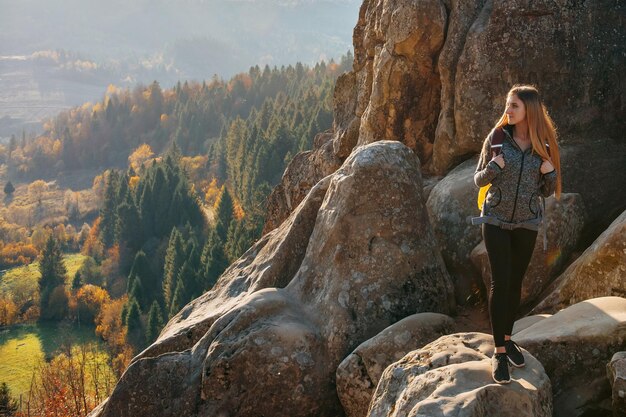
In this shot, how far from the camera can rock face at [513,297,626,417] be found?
398 inches

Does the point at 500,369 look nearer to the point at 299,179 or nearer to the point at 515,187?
the point at 515,187

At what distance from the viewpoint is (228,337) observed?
1473 centimetres

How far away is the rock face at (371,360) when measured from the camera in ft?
42.2

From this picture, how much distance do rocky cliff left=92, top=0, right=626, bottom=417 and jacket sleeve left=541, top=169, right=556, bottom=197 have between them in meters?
2.45

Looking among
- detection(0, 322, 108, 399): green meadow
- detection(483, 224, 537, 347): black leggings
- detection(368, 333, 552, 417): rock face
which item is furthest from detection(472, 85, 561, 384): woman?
detection(0, 322, 108, 399): green meadow

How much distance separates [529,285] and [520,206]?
235 inches

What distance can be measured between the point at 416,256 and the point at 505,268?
6.05m

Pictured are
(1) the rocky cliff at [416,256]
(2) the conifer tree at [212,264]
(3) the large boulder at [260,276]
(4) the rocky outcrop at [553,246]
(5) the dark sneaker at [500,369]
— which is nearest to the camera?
(5) the dark sneaker at [500,369]

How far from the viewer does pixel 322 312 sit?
1528 centimetres

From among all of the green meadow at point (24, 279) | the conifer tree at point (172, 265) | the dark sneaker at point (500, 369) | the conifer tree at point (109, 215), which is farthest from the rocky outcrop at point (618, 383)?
Result: the conifer tree at point (109, 215)

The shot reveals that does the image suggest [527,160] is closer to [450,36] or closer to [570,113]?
[570,113]

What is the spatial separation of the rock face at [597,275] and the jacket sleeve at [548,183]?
374 centimetres

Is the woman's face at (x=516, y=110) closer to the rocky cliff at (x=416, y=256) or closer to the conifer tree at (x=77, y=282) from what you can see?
the rocky cliff at (x=416, y=256)

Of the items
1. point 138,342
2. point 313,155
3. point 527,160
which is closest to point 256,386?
point 527,160
